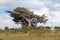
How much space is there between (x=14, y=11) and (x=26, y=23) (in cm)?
381

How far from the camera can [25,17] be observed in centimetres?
5262

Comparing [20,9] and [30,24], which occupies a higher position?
[20,9]

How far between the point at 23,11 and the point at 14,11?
249cm

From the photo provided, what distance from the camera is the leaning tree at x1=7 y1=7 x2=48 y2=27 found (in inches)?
2071

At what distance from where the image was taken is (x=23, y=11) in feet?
174

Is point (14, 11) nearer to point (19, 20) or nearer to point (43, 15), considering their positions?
point (19, 20)

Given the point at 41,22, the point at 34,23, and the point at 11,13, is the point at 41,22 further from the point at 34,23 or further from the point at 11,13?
the point at 11,13

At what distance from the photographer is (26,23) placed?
53438 millimetres

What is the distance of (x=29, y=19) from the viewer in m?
53.2

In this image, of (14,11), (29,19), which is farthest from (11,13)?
(29,19)

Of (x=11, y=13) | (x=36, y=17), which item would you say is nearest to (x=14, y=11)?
(x=11, y=13)

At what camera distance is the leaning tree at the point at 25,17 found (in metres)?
52.6

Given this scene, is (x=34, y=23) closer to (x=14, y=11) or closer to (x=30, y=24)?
(x=30, y=24)

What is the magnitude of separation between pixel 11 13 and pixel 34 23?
219 inches
